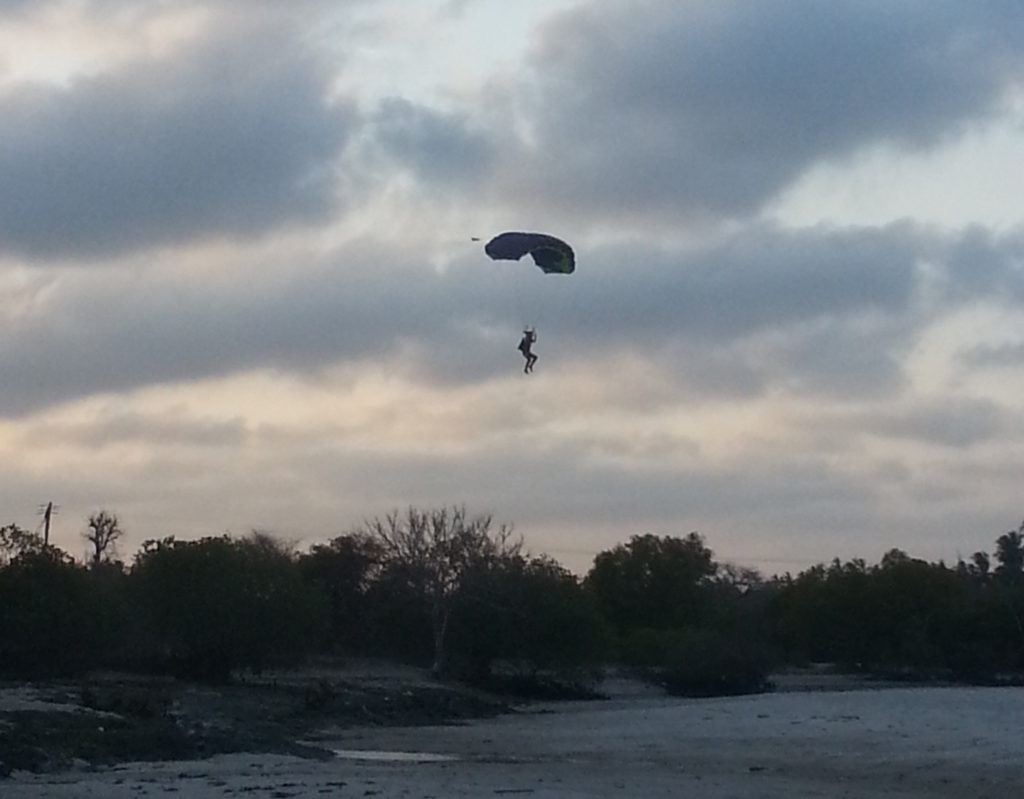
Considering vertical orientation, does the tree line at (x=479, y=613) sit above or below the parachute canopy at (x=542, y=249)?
below

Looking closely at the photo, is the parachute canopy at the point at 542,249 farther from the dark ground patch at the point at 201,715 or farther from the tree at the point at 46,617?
the tree at the point at 46,617

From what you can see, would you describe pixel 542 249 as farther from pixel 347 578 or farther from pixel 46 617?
pixel 347 578

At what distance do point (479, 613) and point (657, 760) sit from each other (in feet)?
103

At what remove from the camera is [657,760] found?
31.0 m

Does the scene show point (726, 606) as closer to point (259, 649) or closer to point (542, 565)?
point (542, 565)

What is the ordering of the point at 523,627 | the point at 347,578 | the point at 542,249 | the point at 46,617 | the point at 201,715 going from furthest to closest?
the point at 347,578
the point at 523,627
the point at 46,617
the point at 201,715
the point at 542,249

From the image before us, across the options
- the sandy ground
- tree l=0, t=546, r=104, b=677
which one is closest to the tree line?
tree l=0, t=546, r=104, b=677

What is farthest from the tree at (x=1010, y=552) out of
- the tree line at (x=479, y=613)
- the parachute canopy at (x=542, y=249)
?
the parachute canopy at (x=542, y=249)

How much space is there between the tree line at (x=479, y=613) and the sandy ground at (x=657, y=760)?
10.4 meters

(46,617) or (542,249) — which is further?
(46,617)

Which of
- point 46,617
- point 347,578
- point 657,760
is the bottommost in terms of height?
point 657,760

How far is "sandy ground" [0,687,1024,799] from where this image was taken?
23031 mm

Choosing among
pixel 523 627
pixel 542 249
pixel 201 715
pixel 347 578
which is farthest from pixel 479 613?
pixel 542 249

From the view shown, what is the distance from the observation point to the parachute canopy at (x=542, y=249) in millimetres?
29828
